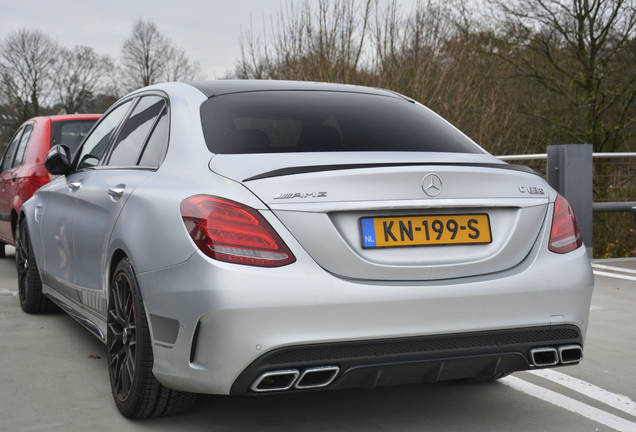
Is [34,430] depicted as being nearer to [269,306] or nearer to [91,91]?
[269,306]

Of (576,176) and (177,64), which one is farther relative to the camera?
(177,64)

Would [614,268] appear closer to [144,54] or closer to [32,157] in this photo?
[32,157]

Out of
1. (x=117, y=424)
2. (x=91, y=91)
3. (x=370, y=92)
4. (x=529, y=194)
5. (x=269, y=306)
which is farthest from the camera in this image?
(x=91, y=91)

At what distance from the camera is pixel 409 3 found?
14492 mm

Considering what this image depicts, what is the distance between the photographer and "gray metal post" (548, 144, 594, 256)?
9.27m

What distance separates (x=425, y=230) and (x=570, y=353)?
0.82m

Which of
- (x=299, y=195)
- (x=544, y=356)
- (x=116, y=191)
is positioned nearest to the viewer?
(x=299, y=195)

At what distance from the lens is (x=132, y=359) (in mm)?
3525

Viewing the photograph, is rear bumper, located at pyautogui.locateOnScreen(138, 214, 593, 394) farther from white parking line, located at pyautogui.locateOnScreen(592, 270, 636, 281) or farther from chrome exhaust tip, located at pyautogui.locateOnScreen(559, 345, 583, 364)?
white parking line, located at pyautogui.locateOnScreen(592, 270, 636, 281)

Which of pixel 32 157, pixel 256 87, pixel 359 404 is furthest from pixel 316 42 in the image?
pixel 359 404

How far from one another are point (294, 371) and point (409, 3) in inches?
493

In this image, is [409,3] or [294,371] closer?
[294,371]

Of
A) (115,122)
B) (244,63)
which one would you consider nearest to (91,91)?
(244,63)

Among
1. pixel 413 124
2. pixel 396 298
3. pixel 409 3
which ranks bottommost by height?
pixel 396 298
